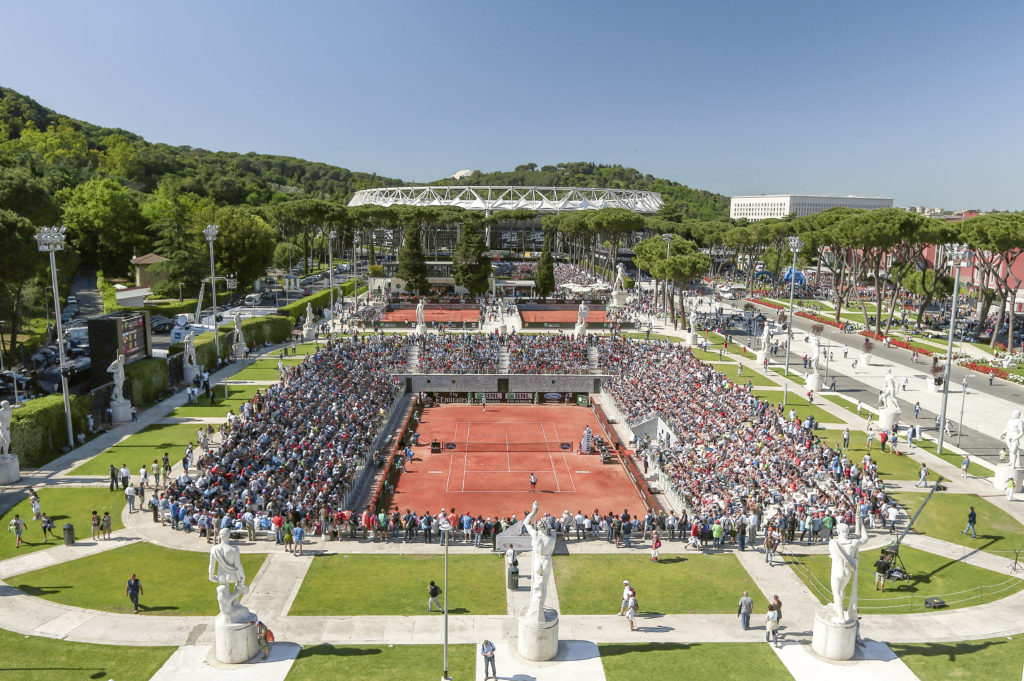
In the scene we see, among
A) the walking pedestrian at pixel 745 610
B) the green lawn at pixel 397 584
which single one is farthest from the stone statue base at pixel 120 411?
the walking pedestrian at pixel 745 610

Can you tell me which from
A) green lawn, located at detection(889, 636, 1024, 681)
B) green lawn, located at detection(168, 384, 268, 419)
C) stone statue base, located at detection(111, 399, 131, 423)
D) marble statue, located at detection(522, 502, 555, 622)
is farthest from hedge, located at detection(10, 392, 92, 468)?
green lawn, located at detection(889, 636, 1024, 681)

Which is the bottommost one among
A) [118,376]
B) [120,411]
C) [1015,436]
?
[120,411]

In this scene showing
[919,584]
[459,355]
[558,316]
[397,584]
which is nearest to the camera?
[397,584]

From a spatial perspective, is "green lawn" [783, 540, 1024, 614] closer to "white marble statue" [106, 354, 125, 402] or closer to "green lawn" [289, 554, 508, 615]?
"green lawn" [289, 554, 508, 615]

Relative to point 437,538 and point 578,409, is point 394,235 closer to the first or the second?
point 578,409

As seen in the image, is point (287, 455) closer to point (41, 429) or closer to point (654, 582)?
point (41, 429)

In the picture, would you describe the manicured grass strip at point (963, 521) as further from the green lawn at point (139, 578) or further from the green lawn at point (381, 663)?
the green lawn at point (139, 578)

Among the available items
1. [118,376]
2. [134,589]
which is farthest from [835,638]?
[118,376]
